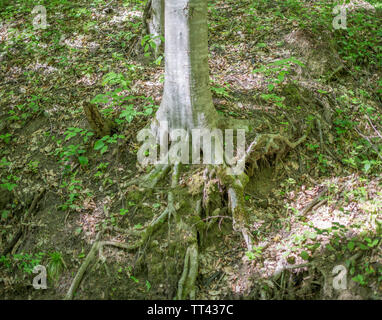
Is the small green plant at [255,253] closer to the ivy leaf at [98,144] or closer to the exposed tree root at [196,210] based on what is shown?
the exposed tree root at [196,210]

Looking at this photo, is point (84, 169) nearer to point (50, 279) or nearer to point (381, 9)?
point (50, 279)

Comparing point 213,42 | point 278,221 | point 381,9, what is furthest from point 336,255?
point 381,9

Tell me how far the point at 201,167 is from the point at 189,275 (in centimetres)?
151

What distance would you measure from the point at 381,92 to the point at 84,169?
6086 millimetres

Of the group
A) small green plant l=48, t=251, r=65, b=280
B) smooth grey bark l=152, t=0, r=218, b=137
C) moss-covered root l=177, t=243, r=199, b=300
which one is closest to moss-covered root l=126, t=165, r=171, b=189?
smooth grey bark l=152, t=0, r=218, b=137

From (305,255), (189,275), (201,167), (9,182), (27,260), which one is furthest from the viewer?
(9,182)

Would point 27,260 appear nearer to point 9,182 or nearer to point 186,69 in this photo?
point 9,182

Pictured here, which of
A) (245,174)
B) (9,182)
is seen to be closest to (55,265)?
(9,182)

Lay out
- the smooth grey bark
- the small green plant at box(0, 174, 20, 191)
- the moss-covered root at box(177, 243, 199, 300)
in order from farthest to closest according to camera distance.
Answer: the small green plant at box(0, 174, 20, 191)
the smooth grey bark
the moss-covered root at box(177, 243, 199, 300)

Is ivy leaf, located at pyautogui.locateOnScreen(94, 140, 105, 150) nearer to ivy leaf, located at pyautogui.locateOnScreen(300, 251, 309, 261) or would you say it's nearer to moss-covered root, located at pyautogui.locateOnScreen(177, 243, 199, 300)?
moss-covered root, located at pyautogui.locateOnScreen(177, 243, 199, 300)

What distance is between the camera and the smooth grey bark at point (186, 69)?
395cm

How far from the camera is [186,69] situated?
423 centimetres

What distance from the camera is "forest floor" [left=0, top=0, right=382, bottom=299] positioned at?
378 centimetres

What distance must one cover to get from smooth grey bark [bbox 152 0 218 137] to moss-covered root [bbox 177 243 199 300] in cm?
175
